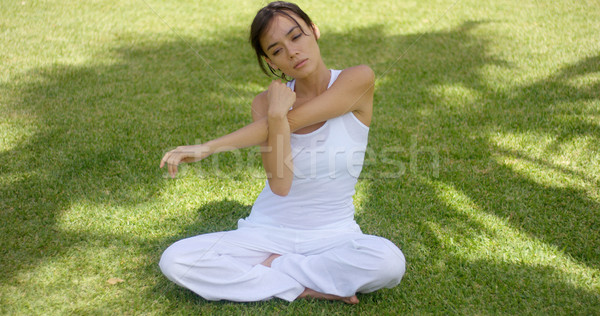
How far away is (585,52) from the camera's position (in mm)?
6090

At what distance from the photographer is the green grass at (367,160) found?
298cm

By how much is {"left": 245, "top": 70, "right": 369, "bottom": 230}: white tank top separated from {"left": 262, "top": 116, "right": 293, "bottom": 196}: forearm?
0.10m

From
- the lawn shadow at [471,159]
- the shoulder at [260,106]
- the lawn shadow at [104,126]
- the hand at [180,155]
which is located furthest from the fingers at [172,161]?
the lawn shadow at [471,159]

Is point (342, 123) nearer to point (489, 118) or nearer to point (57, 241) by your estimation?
point (57, 241)

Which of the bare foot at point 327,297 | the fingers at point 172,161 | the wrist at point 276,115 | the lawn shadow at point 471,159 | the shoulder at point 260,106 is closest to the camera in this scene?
the fingers at point 172,161

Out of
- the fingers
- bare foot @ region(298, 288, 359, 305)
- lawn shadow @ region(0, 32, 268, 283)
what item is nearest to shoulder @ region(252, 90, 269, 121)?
the fingers

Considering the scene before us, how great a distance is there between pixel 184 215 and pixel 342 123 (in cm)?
146

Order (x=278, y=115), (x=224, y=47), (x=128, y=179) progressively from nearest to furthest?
(x=278, y=115)
(x=128, y=179)
(x=224, y=47)

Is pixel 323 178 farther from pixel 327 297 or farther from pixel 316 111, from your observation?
pixel 327 297

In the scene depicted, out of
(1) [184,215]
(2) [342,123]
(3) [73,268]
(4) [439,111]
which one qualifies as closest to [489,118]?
(4) [439,111]

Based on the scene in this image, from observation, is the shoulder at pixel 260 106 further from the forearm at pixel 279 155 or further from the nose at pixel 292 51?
the nose at pixel 292 51

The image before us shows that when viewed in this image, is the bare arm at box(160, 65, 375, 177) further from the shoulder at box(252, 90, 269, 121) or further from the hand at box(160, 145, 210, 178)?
the shoulder at box(252, 90, 269, 121)

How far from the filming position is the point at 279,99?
2709mm

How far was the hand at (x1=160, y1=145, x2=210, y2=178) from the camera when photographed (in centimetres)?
252
